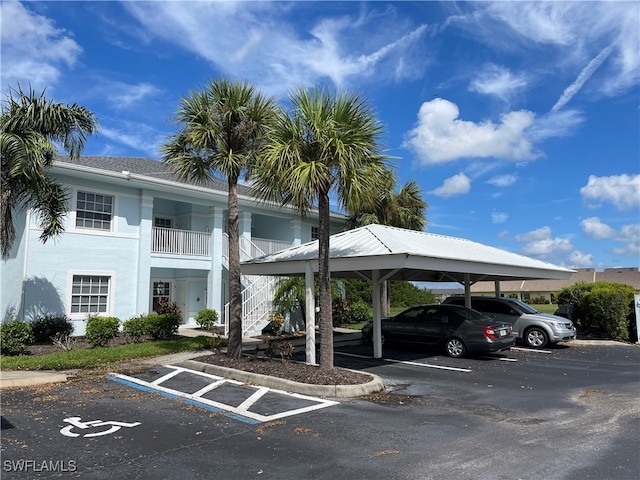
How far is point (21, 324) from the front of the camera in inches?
542

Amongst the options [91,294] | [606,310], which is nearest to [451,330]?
[606,310]

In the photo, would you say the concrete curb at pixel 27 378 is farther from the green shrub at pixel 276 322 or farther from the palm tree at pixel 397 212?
the palm tree at pixel 397 212

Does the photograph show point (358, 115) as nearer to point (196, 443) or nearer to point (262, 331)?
point (196, 443)

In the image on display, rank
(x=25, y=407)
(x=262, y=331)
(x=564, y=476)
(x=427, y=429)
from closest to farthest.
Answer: (x=564, y=476)
(x=427, y=429)
(x=25, y=407)
(x=262, y=331)

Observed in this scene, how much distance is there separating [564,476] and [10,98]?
1372 cm

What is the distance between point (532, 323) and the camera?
16.0 metres

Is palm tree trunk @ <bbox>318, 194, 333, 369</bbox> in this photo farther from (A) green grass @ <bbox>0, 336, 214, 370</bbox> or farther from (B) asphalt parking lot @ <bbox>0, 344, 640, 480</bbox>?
(A) green grass @ <bbox>0, 336, 214, 370</bbox>

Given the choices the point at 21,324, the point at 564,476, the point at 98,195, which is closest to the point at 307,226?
the point at 98,195

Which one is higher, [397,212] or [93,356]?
[397,212]

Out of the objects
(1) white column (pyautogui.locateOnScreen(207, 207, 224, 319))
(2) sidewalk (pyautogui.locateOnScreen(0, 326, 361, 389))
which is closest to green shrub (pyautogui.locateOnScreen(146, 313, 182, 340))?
(2) sidewalk (pyautogui.locateOnScreen(0, 326, 361, 389))

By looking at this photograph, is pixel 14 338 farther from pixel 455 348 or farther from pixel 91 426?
pixel 455 348

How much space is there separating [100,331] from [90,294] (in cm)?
326

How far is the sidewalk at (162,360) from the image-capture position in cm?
1031

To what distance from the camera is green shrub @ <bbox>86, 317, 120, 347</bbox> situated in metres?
15.1
